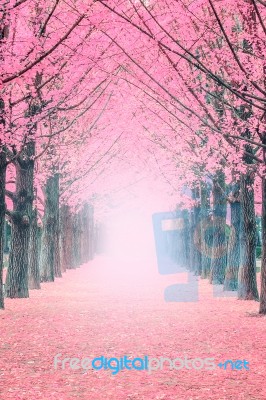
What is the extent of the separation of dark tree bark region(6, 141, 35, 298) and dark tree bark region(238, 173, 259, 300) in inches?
278

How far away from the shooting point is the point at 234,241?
20.4 metres

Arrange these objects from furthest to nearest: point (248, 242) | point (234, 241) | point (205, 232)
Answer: point (205, 232), point (234, 241), point (248, 242)

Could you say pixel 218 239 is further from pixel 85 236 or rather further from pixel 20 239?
pixel 85 236

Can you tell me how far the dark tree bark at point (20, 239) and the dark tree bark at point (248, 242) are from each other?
7.06m

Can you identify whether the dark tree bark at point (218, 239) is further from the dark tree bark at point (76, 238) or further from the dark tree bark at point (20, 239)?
the dark tree bark at point (76, 238)

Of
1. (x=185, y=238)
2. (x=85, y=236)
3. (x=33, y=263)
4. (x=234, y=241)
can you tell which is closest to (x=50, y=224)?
(x=33, y=263)

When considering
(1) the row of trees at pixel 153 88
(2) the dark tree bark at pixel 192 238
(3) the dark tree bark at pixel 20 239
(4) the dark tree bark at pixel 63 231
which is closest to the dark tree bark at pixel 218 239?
(1) the row of trees at pixel 153 88

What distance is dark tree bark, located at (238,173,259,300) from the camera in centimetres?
1711

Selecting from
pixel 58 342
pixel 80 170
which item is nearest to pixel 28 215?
pixel 58 342

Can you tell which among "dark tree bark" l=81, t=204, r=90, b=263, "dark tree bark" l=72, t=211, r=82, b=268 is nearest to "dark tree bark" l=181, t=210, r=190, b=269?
"dark tree bark" l=72, t=211, r=82, b=268

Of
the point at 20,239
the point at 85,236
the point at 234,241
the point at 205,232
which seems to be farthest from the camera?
the point at 85,236

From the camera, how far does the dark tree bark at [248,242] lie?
56.1 feet

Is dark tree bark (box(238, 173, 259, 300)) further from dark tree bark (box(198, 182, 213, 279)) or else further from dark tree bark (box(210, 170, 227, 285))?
dark tree bark (box(198, 182, 213, 279))

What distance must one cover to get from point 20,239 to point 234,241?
25.9 ft
